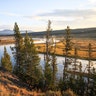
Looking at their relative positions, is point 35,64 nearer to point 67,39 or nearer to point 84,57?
point 67,39

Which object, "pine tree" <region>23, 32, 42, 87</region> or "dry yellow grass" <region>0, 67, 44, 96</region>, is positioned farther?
"pine tree" <region>23, 32, 42, 87</region>

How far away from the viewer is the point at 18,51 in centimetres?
5578

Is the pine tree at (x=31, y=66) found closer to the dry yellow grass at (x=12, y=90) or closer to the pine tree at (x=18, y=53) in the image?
the pine tree at (x=18, y=53)

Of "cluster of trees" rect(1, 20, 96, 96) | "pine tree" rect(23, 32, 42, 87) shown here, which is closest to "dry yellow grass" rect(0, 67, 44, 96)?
"cluster of trees" rect(1, 20, 96, 96)

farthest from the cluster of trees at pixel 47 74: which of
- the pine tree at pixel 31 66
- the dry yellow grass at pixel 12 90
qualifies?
the dry yellow grass at pixel 12 90

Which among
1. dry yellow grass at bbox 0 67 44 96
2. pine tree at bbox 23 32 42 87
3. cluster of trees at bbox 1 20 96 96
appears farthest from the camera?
pine tree at bbox 23 32 42 87

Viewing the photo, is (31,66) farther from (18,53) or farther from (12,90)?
(12,90)

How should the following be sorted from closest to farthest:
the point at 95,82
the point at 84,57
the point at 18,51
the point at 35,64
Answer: the point at 95,82 → the point at 35,64 → the point at 18,51 → the point at 84,57

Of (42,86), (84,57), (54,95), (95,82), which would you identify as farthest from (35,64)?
(84,57)

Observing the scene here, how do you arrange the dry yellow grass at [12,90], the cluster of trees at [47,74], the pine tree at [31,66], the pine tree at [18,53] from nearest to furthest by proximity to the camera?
the dry yellow grass at [12,90] < the cluster of trees at [47,74] < the pine tree at [31,66] < the pine tree at [18,53]

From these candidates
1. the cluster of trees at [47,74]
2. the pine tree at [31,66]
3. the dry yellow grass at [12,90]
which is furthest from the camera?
the pine tree at [31,66]

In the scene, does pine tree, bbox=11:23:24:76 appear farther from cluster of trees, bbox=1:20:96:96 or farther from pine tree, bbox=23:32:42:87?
pine tree, bbox=23:32:42:87

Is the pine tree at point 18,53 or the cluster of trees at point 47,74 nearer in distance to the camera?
the cluster of trees at point 47,74

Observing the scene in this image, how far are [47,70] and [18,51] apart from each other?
11008mm
